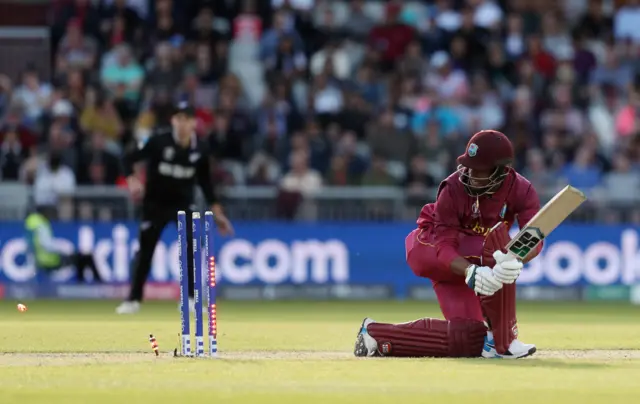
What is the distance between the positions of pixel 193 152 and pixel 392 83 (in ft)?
24.8

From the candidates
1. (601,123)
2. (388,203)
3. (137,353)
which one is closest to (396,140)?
(388,203)

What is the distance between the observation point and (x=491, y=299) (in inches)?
428

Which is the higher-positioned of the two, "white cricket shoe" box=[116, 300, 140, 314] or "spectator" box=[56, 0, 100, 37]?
"spectator" box=[56, 0, 100, 37]

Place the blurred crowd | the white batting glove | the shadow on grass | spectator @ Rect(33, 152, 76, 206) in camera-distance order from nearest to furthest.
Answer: the white batting glove → the shadow on grass → spectator @ Rect(33, 152, 76, 206) → the blurred crowd

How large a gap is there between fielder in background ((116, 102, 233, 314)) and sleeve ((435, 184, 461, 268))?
600 centimetres

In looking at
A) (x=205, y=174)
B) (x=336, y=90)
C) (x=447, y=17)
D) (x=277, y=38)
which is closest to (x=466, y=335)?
(x=205, y=174)

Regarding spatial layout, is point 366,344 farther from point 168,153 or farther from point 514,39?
point 514,39

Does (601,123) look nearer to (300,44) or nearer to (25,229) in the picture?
(300,44)

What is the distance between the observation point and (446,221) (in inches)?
442

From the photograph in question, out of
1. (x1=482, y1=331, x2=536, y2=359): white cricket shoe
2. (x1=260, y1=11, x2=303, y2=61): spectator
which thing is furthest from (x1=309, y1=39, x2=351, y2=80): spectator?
(x1=482, y1=331, x2=536, y2=359): white cricket shoe

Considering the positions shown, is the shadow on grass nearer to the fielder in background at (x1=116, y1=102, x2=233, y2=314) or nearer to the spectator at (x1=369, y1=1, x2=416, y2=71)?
the fielder in background at (x1=116, y1=102, x2=233, y2=314)

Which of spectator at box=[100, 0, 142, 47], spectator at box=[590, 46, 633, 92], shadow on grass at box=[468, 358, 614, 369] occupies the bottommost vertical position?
shadow on grass at box=[468, 358, 614, 369]

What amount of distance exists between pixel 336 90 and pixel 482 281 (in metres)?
13.5

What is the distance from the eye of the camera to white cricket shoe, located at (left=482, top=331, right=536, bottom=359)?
1112cm
